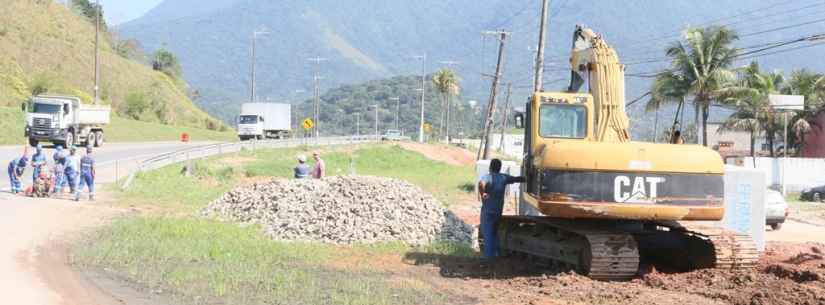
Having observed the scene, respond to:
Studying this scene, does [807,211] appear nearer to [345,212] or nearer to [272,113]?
[345,212]

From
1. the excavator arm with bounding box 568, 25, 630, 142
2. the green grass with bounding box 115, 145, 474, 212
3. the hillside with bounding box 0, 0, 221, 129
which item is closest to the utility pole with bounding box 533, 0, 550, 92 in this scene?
the green grass with bounding box 115, 145, 474, 212

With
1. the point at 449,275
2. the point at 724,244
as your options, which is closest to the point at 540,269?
the point at 449,275

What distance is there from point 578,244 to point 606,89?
2.84 metres

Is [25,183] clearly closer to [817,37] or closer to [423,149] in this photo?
[817,37]

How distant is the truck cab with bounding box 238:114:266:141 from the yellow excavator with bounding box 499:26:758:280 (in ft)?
201

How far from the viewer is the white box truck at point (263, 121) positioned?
78.6 meters

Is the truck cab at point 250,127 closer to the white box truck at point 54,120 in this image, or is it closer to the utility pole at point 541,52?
the white box truck at point 54,120

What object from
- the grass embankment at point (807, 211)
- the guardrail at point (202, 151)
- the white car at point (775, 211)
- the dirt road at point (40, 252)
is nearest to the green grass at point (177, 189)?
the guardrail at point (202, 151)

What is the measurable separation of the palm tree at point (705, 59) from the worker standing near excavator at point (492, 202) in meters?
42.0

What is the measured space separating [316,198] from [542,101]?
6784mm

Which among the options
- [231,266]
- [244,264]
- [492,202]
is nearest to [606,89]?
[492,202]

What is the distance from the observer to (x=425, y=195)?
2272 cm

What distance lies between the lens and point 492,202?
17938mm

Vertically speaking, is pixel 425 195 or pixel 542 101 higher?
pixel 542 101
